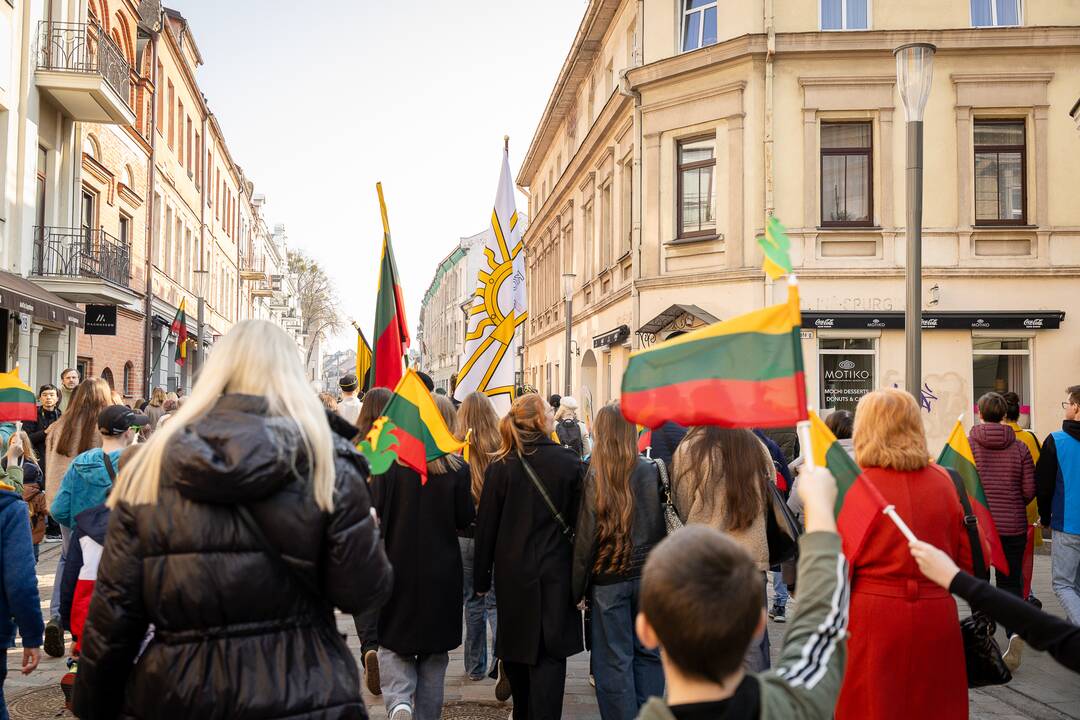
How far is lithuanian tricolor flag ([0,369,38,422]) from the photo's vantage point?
8602 mm

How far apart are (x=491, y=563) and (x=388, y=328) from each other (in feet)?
8.99

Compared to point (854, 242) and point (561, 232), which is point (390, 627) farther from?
point (561, 232)

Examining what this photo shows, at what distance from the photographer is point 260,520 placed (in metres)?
2.60

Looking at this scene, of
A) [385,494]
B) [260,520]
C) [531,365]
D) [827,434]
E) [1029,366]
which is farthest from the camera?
[531,365]

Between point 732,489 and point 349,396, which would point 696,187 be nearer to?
point 349,396

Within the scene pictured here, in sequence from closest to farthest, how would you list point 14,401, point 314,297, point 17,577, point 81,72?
point 17,577, point 14,401, point 81,72, point 314,297

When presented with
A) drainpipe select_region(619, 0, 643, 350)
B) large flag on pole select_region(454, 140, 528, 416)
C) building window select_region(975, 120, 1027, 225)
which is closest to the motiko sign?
drainpipe select_region(619, 0, 643, 350)

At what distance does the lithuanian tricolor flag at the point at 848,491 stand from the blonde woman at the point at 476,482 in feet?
9.12

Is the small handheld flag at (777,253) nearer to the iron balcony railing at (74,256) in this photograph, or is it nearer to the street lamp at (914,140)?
the street lamp at (914,140)

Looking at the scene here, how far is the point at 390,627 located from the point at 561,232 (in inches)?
1069

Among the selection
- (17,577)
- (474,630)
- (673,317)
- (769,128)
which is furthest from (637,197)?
(17,577)

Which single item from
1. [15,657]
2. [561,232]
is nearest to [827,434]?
[15,657]

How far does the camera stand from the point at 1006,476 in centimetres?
739

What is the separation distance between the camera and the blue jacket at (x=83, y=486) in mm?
5547
